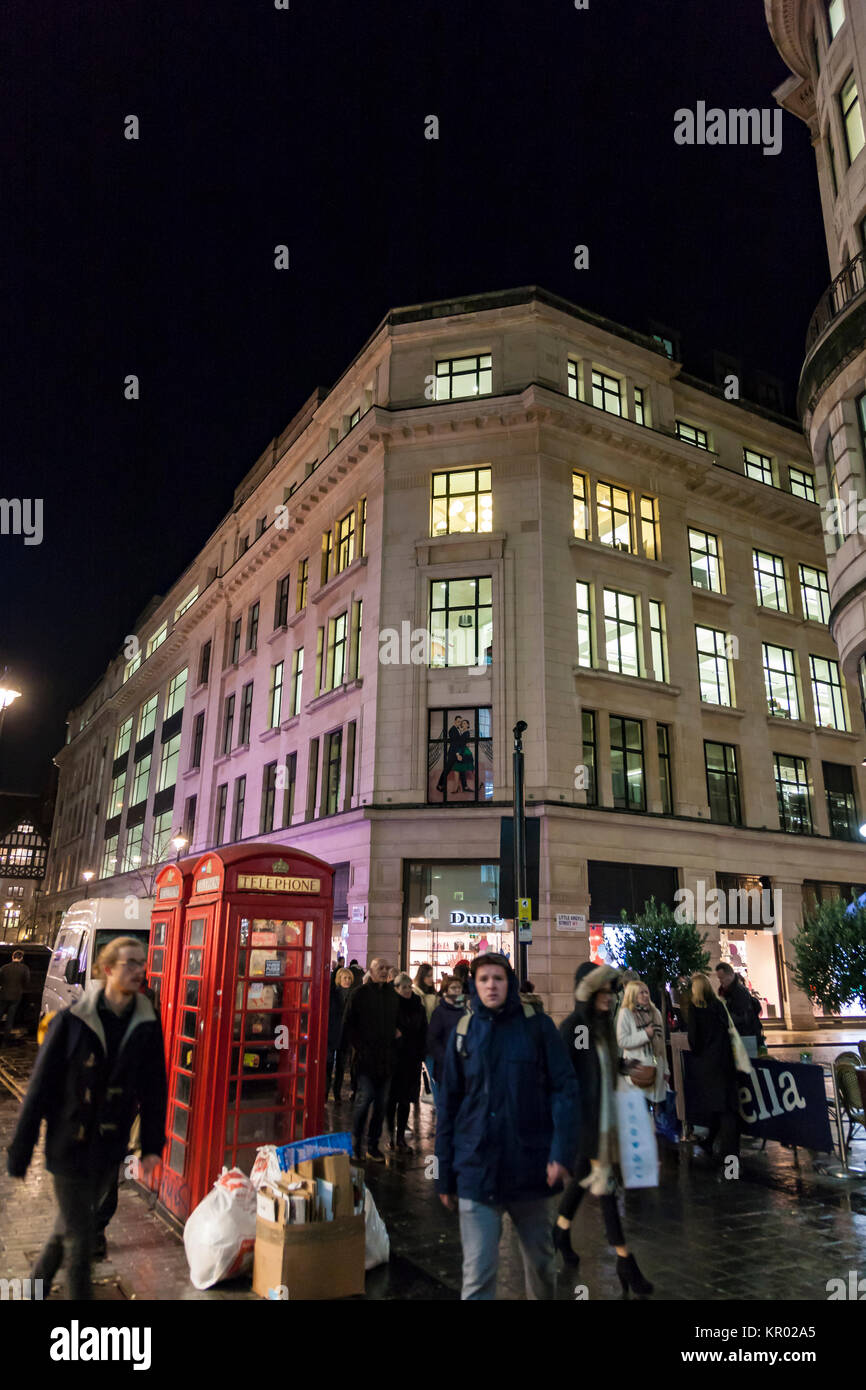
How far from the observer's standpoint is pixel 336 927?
23500 mm

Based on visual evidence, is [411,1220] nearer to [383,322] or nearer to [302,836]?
[302,836]

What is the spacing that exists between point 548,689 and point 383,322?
14.0 m

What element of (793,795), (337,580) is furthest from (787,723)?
(337,580)

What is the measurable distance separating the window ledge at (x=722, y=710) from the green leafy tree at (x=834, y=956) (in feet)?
47.5

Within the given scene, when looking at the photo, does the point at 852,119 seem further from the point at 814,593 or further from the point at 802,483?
the point at 814,593

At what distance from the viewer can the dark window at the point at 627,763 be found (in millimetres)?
22938

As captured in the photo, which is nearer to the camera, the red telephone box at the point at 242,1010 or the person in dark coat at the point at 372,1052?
the red telephone box at the point at 242,1010

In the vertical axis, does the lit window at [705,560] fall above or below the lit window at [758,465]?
below

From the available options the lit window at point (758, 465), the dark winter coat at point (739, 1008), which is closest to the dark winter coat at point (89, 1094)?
the dark winter coat at point (739, 1008)

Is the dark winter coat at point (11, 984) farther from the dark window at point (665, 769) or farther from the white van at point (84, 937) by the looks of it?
→ the dark window at point (665, 769)

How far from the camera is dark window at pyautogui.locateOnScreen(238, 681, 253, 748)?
33.1 meters

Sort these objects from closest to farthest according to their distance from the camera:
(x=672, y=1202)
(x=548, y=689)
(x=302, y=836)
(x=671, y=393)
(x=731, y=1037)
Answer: (x=672, y=1202), (x=731, y=1037), (x=548, y=689), (x=302, y=836), (x=671, y=393)

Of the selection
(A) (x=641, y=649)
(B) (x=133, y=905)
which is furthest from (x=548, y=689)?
(B) (x=133, y=905)
